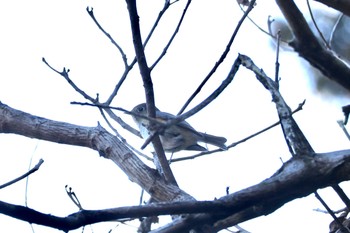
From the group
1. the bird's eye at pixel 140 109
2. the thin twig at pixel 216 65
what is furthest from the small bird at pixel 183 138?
the thin twig at pixel 216 65

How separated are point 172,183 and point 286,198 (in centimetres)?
110

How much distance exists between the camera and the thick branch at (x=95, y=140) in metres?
2.67

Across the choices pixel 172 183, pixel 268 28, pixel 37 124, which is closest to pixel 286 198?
pixel 172 183

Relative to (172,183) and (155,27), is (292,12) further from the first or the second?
(155,27)

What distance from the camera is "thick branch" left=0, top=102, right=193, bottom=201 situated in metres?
2.67

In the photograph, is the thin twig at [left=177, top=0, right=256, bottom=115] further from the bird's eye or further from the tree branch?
the bird's eye

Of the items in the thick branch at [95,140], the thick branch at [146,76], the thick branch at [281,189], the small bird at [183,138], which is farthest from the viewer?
the small bird at [183,138]

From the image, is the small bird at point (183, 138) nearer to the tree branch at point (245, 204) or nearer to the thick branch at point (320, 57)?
the tree branch at point (245, 204)

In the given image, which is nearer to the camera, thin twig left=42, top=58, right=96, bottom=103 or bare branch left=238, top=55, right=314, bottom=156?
bare branch left=238, top=55, right=314, bottom=156

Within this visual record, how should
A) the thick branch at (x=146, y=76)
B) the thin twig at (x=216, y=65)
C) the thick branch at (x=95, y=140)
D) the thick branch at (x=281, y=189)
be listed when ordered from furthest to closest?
the thick branch at (x=95, y=140)
the thick branch at (x=146, y=76)
the thin twig at (x=216, y=65)
the thick branch at (x=281, y=189)

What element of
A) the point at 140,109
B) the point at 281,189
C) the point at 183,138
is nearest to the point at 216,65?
the point at 281,189

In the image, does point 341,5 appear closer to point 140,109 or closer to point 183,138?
point 183,138

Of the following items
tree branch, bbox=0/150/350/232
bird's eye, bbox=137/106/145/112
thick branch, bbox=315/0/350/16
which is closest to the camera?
tree branch, bbox=0/150/350/232

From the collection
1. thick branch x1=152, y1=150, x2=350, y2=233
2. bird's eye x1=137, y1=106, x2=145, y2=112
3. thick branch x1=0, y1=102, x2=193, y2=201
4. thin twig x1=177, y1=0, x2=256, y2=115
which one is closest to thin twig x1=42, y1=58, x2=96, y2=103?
thick branch x1=0, y1=102, x2=193, y2=201
